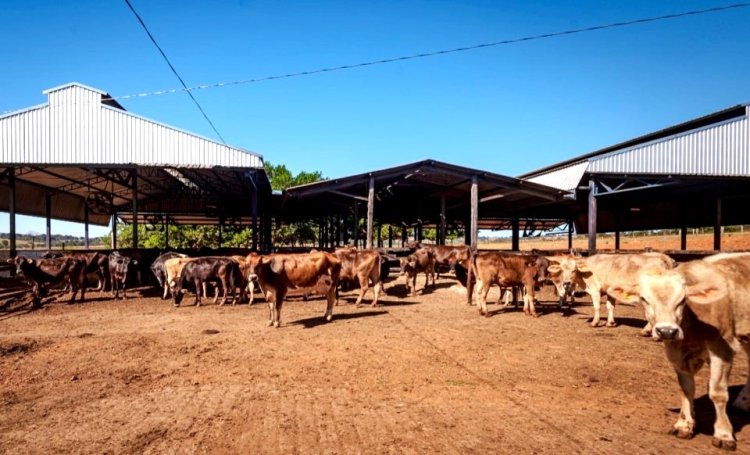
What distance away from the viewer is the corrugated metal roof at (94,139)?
1727 cm

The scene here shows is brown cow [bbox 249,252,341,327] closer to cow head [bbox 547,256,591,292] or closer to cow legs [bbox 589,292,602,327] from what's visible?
cow head [bbox 547,256,591,292]

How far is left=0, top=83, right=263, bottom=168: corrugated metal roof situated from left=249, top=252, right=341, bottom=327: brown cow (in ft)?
25.8

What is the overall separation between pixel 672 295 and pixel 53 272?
55.8 feet

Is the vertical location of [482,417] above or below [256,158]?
below

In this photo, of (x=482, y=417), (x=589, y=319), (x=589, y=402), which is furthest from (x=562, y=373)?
(x=589, y=319)

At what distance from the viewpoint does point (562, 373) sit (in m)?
6.57

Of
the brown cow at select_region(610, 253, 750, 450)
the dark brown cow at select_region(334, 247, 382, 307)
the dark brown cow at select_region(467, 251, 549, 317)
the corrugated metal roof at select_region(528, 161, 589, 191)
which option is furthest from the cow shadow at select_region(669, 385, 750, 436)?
the corrugated metal roof at select_region(528, 161, 589, 191)

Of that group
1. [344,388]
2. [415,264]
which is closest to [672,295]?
[344,388]

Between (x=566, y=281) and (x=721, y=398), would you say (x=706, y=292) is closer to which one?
(x=721, y=398)

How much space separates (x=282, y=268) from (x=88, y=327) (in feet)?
15.3

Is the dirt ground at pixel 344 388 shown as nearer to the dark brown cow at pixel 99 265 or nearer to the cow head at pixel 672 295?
the cow head at pixel 672 295

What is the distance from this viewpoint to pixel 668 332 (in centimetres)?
421

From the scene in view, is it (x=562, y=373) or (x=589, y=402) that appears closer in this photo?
(x=589, y=402)

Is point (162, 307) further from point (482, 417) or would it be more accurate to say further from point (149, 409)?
point (482, 417)
